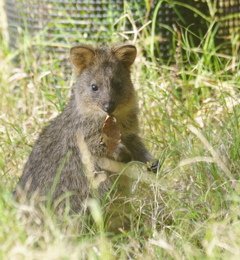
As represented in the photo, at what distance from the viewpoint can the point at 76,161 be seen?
5.33 metres

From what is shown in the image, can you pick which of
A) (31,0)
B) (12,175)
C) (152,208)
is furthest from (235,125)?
(31,0)

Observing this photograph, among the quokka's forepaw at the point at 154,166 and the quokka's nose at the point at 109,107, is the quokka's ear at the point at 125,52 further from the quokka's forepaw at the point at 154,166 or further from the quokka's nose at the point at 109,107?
the quokka's forepaw at the point at 154,166

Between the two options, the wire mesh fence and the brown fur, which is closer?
the brown fur

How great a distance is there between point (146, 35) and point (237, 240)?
3.84 metres

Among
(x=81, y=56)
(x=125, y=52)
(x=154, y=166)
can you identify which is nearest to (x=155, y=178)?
(x=154, y=166)

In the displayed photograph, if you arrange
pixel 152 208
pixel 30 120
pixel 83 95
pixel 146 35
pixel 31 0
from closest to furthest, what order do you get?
pixel 152 208
pixel 83 95
pixel 30 120
pixel 146 35
pixel 31 0

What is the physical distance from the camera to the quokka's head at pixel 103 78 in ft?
17.6

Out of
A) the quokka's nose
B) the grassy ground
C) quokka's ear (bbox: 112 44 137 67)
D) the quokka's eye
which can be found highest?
quokka's ear (bbox: 112 44 137 67)

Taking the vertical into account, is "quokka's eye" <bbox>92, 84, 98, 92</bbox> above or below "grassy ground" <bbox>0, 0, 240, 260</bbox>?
above

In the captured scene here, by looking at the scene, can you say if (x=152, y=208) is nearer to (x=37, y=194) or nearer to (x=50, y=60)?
(x=37, y=194)

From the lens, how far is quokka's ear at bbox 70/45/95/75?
5438 mm

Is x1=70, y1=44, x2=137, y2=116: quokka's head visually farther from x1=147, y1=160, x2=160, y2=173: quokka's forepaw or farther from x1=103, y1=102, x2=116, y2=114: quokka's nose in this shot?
x1=147, y1=160, x2=160, y2=173: quokka's forepaw

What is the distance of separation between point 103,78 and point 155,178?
93cm

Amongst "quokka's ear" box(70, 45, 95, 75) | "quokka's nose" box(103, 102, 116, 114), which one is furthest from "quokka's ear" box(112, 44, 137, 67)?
"quokka's nose" box(103, 102, 116, 114)
